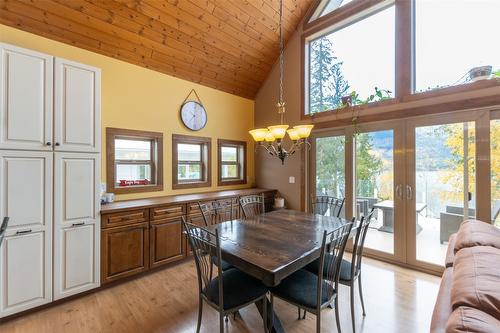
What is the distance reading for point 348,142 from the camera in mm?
3875

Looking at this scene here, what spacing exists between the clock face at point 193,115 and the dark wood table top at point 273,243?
223 centimetres

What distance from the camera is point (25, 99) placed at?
223 cm

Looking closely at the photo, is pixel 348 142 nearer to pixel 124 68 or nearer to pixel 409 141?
pixel 409 141

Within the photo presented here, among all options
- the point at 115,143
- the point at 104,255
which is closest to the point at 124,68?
the point at 115,143

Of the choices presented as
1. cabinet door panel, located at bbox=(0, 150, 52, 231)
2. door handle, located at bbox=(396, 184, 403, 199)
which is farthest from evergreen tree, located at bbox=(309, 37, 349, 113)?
cabinet door panel, located at bbox=(0, 150, 52, 231)

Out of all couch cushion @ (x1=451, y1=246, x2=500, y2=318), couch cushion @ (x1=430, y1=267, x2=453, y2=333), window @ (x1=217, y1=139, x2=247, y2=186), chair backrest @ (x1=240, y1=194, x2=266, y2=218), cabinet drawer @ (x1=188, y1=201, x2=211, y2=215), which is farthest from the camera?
window @ (x1=217, y1=139, x2=247, y2=186)

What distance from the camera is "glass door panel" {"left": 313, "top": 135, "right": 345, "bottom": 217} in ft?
13.2

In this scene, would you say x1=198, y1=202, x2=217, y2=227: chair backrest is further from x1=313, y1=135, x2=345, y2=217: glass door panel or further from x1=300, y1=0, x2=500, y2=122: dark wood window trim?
x1=300, y1=0, x2=500, y2=122: dark wood window trim

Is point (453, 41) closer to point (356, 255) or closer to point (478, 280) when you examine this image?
point (356, 255)

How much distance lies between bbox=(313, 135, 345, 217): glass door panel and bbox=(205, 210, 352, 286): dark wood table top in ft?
4.55

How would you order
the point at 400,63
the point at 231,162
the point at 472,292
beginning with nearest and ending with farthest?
the point at 472,292, the point at 400,63, the point at 231,162

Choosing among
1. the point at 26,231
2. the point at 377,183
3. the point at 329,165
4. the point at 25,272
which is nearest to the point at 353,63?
the point at 329,165

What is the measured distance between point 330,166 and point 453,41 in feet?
7.61

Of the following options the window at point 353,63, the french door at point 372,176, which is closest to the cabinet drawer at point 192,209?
the french door at point 372,176
